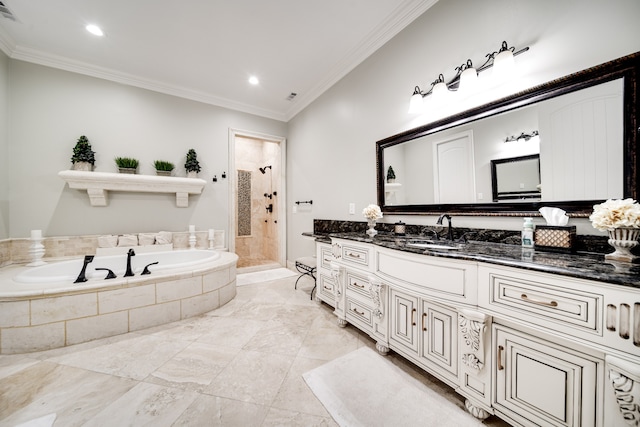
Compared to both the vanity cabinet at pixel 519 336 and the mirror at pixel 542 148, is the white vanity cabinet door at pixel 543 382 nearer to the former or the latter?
the vanity cabinet at pixel 519 336

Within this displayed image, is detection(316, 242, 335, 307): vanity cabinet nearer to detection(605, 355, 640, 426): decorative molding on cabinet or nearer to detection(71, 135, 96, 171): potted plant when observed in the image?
detection(605, 355, 640, 426): decorative molding on cabinet

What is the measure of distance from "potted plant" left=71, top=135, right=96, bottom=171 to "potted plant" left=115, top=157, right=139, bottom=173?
0.26m

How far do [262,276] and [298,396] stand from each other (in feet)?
8.12

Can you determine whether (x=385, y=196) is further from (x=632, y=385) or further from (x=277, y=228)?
(x=277, y=228)

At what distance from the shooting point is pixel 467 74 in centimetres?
153

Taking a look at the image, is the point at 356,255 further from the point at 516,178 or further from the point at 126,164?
the point at 126,164

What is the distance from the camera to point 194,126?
3412 millimetres

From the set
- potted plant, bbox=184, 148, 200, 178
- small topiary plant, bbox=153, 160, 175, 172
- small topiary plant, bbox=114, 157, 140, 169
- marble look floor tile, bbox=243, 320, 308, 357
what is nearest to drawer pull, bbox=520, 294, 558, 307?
marble look floor tile, bbox=243, 320, 308, 357

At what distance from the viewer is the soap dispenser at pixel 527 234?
128 centimetres

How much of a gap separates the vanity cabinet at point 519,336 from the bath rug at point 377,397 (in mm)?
129

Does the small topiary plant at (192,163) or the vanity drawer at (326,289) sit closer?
the vanity drawer at (326,289)

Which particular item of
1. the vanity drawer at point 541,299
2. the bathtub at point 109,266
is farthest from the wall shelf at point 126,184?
the vanity drawer at point 541,299

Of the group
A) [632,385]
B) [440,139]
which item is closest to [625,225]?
[632,385]

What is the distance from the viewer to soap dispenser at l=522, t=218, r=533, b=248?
128cm
